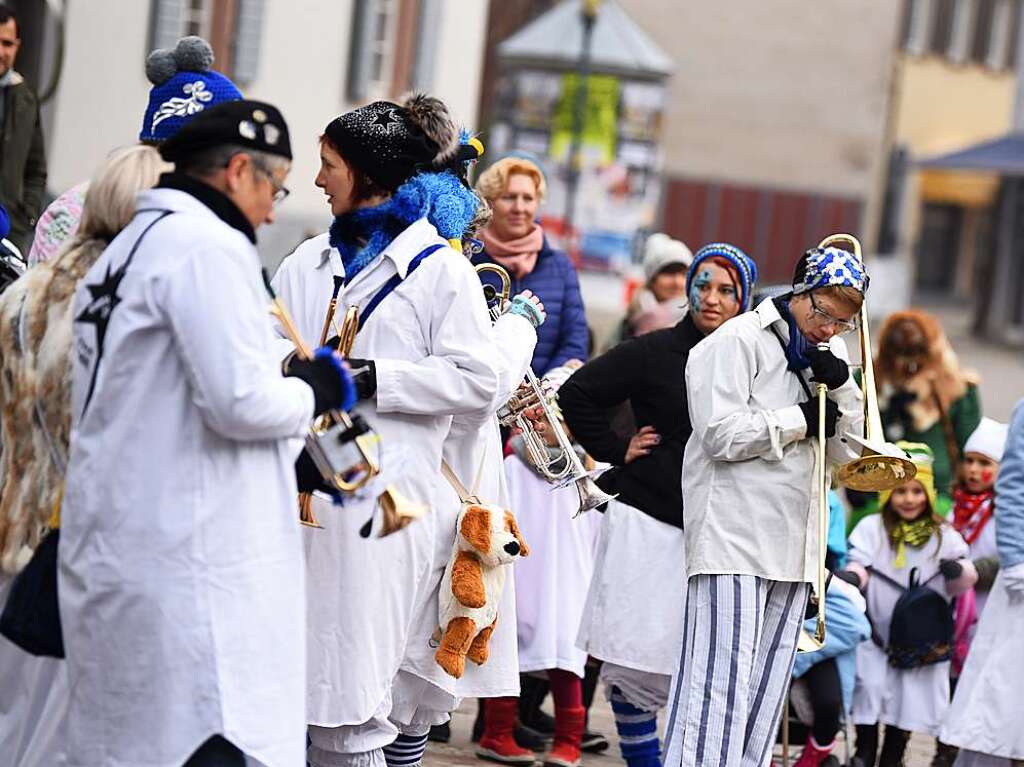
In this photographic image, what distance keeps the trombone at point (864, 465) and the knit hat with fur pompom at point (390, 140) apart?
1.37 meters

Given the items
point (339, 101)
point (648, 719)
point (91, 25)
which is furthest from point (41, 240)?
point (339, 101)

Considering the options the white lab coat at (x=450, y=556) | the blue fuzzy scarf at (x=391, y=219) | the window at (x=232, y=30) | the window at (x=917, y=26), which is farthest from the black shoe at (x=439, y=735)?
the window at (x=917, y=26)

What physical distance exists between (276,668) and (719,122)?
4159cm

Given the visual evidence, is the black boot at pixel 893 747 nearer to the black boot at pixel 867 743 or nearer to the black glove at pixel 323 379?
the black boot at pixel 867 743

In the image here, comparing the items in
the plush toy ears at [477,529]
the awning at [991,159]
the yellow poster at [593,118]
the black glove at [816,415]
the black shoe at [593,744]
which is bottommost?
the black shoe at [593,744]

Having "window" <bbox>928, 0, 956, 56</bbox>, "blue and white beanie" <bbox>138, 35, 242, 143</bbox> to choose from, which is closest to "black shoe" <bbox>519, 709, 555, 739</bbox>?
"blue and white beanie" <bbox>138, 35, 242, 143</bbox>

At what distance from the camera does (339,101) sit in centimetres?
2061

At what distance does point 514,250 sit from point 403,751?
2.78m

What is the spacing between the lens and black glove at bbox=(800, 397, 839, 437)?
6.68 meters

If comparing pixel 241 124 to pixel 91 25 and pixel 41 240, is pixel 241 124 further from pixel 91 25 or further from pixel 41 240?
pixel 91 25

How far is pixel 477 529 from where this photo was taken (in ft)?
19.8

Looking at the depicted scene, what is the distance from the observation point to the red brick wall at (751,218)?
4412 cm

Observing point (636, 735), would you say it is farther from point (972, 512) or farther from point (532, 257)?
point (972, 512)

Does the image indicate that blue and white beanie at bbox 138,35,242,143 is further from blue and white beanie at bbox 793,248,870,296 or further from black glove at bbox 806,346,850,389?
black glove at bbox 806,346,850,389
